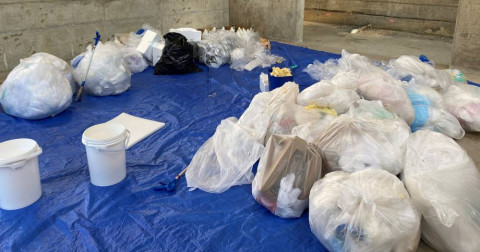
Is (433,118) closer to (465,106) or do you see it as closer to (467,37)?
(465,106)

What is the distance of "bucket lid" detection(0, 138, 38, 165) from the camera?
64.3 inches

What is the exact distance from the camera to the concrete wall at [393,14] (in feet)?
21.3

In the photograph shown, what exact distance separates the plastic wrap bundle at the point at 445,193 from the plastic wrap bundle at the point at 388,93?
2.12 feet

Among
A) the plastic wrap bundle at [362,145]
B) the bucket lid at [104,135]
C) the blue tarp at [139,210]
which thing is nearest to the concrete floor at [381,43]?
the plastic wrap bundle at [362,145]

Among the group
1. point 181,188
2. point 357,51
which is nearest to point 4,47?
point 181,188

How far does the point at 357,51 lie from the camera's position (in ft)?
17.0

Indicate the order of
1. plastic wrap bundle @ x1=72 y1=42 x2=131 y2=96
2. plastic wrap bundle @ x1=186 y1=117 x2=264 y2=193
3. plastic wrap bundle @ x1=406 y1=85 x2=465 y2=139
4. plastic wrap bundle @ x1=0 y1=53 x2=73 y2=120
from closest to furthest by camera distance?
plastic wrap bundle @ x1=186 y1=117 x2=264 y2=193 → plastic wrap bundle @ x1=406 y1=85 x2=465 y2=139 → plastic wrap bundle @ x1=0 y1=53 x2=73 y2=120 → plastic wrap bundle @ x1=72 y1=42 x2=131 y2=96

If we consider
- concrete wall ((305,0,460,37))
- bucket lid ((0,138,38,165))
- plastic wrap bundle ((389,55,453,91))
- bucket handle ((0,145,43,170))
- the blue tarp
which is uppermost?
concrete wall ((305,0,460,37))

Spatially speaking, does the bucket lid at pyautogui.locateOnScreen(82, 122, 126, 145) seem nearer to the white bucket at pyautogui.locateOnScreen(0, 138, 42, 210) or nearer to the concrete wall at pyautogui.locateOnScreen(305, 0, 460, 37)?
the white bucket at pyautogui.locateOnScreen(0, 138, 42, 210)

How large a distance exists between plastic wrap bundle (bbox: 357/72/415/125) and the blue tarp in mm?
1056

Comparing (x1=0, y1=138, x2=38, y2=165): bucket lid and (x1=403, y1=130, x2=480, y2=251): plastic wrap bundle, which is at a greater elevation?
(x1=0, y1=138, x2=38, y2=165): bucket lid

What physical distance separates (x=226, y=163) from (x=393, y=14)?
6.23 m

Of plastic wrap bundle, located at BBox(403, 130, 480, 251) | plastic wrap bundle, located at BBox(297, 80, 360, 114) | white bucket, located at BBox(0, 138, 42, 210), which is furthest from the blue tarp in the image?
plastic wrap bundle, located at BBox(297, 80, 360, 114)

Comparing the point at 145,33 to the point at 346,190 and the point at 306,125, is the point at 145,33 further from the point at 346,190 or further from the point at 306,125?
the point at 346,190
